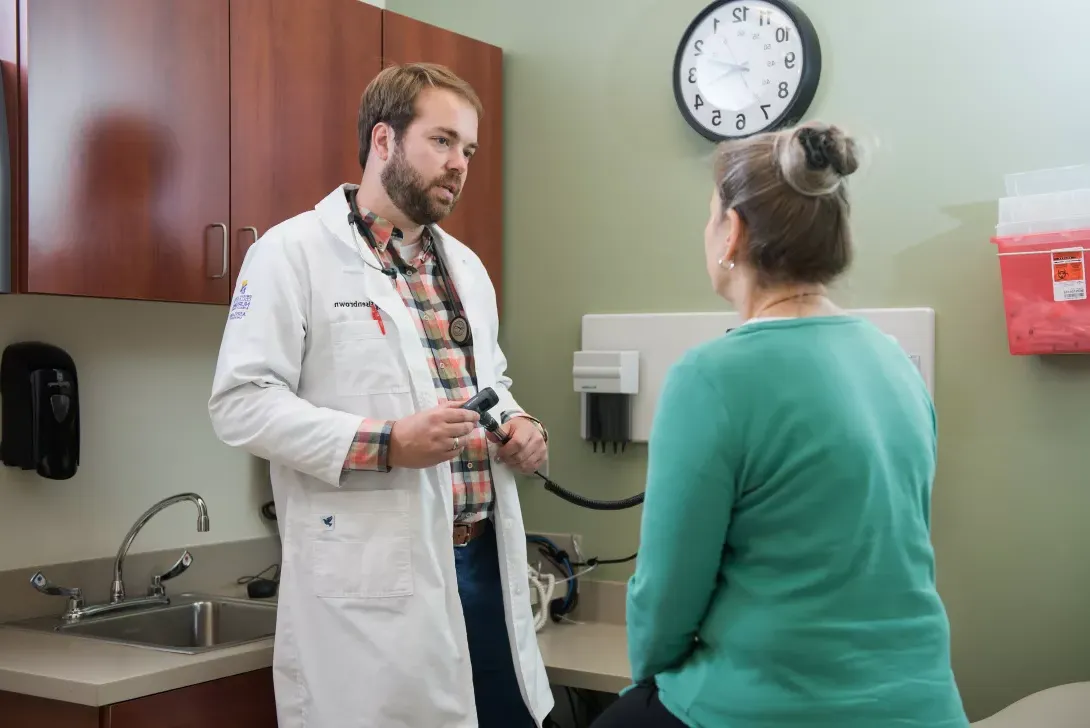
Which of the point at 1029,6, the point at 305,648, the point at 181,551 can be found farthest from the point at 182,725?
the point at 1029,6

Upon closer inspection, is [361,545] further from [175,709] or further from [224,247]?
[224,247]

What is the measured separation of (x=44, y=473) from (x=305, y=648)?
2.39ft

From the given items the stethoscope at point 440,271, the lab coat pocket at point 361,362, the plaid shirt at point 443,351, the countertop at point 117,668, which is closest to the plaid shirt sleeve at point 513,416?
the plaid shirt at point 443,351

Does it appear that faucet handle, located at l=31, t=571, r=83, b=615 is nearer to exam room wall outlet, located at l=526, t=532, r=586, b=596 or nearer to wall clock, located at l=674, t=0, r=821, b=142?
exam room wall outlet, located at l=526, t=532, r=586, b=596

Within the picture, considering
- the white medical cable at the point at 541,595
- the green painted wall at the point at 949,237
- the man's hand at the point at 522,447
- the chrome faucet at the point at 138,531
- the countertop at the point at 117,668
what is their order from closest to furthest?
the countertop at the point at 117,668 → the man's hand at the point at 522,447 → the green painted wall at the point at 949,237 → the chrome faucet at the point at 138,531 → the white medical cable at the point at 541,595

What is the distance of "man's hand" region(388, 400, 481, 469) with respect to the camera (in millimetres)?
1719

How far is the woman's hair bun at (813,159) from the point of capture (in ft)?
3.82

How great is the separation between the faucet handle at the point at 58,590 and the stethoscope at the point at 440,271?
0.94 meters

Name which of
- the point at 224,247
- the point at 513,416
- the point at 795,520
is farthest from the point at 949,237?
the point at 224,247

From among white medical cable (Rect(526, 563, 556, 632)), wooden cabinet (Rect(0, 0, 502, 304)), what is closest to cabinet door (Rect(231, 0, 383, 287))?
wooden cabinet (Rect(0, 0, 502, 304))

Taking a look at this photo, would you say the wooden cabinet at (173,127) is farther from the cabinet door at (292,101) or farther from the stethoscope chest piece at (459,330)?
the stethoscope chest piece at (459,330)

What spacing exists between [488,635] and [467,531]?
194 millimetres

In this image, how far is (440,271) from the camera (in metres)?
2.09

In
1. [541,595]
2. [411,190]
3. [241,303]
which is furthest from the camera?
[541,595]
